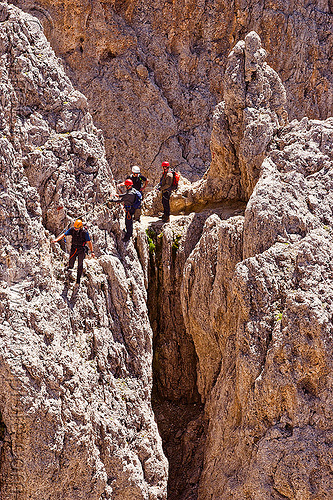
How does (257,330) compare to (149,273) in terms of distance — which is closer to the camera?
(257,330)

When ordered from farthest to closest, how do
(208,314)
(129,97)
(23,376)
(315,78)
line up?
(315,78), (129,97), (208,314), (23,376)

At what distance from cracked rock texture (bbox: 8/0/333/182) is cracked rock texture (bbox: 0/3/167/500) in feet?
43.7

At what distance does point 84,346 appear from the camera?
692 inches

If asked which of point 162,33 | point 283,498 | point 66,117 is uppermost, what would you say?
point 162,33

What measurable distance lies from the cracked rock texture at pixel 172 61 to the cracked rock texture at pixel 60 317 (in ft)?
43.7

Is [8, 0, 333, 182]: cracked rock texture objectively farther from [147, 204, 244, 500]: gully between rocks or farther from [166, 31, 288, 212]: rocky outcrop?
[147, 204, 244, 500]: gully between rocks

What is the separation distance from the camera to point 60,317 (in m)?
17.0

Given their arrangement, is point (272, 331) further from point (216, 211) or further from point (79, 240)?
point (216, 211)

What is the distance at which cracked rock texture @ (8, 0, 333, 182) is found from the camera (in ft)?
107

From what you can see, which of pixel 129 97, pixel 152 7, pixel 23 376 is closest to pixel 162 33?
pixel 152 7

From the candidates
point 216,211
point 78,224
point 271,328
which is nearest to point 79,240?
point 78,224

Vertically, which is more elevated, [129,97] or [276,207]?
[129,97]

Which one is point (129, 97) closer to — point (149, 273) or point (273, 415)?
point (149, 273)

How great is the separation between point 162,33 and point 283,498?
1005 inches
